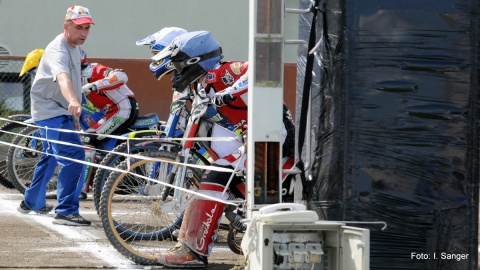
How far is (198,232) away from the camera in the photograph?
23.3ft

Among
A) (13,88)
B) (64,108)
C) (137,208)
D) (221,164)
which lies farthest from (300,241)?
(13,88)

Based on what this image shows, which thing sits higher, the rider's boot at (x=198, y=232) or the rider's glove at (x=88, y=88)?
the rider's glove at (x=88, y=88)

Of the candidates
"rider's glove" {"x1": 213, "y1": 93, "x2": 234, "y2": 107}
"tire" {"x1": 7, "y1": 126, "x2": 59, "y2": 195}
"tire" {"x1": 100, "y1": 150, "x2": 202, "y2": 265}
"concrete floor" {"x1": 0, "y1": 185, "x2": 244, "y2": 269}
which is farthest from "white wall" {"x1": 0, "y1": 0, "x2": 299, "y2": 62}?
"rider's glove" {"x1": 213, "y1": 93, "x2": 234, "y2": 107}

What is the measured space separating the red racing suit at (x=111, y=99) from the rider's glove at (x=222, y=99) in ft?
15.1

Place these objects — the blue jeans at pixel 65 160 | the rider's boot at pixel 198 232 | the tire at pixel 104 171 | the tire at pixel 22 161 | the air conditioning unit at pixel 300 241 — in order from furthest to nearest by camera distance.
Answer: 1. the tire at pixel 22 161
2. the blue jeans at pixel 65 160
3. the tire at pixel 104 171
4. the rider's boot at pixel 198 232
5. the air conditioning unit at pixel 300 241

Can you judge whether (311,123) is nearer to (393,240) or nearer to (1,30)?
(393,240)

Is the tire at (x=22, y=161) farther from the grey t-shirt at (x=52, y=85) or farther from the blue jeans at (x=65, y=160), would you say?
the grey t-shirt at (x=52, y=85)

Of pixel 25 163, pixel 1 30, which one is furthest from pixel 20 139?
pixel 1 30

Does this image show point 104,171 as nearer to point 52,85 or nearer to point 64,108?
point 64,108

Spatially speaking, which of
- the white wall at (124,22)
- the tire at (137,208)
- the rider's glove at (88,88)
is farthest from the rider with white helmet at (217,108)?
the white wall at (124,22)

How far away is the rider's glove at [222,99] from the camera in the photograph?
6938 mm

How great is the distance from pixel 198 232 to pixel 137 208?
2.51ft

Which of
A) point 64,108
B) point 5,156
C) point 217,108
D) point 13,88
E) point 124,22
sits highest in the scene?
point 124,22

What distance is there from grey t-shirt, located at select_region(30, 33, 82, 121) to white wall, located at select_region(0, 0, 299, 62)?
1616 centimetres
